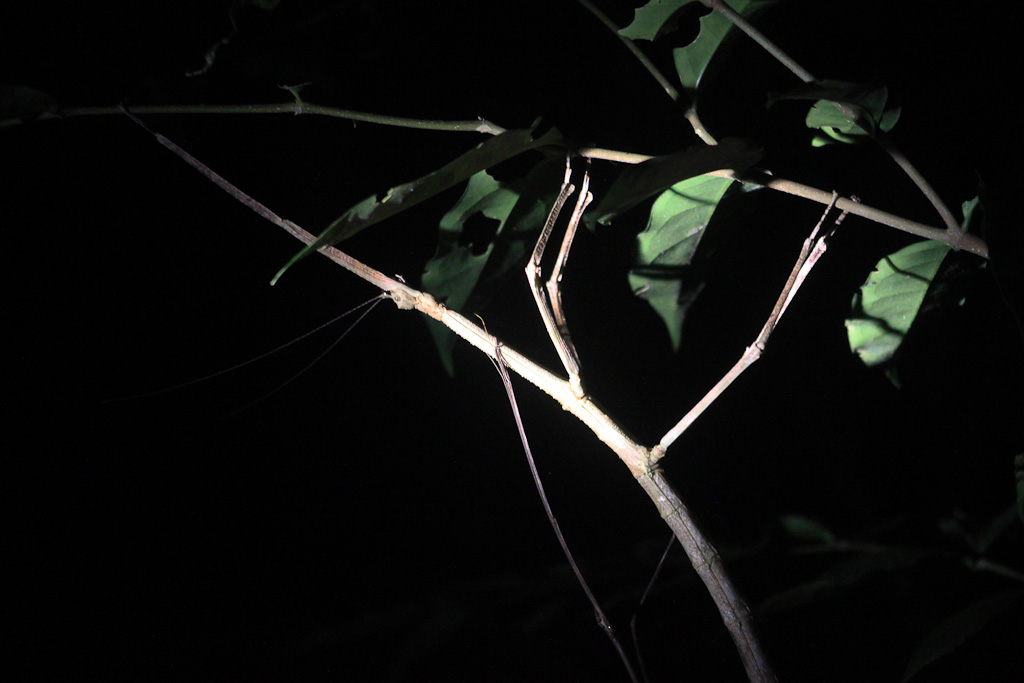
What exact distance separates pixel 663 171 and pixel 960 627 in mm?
386

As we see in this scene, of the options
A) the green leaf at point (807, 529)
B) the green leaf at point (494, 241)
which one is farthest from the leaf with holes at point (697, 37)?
the green leaf at point (807, 529)

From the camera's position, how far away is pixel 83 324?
2.53 ft

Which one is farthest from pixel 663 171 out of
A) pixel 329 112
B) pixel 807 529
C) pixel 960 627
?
pixel 807 529

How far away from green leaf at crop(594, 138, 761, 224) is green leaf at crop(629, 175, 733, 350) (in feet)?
0.46

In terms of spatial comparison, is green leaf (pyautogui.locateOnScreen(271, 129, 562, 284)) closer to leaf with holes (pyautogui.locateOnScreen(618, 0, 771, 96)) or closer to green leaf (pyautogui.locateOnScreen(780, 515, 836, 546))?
leaf with holes (pyautogui.locateOnScreen(618, 0, 771, 96))

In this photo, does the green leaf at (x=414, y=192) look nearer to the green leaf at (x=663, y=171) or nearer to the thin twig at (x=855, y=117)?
the green leaf at (x=663, y=171)

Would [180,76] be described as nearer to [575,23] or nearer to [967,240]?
[575,23]

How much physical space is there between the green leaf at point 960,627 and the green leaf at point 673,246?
0.27 m

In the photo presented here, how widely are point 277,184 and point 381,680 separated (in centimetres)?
82

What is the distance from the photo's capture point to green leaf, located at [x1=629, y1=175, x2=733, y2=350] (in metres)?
0.45

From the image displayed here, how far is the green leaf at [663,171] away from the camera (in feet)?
0.95

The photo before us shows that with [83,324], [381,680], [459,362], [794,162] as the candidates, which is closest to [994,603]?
[794,162]

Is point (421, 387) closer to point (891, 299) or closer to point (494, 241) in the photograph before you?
point (494, 241)

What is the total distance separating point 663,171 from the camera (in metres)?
0.29
